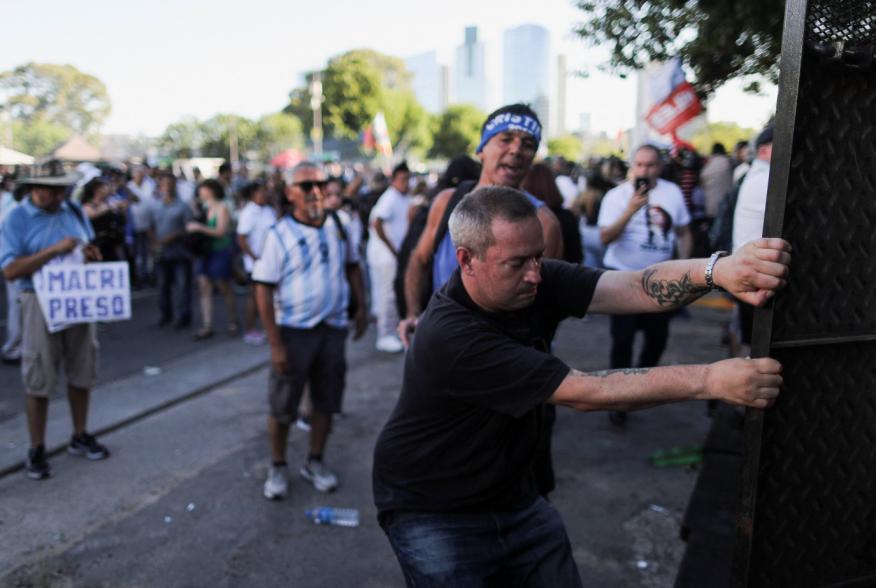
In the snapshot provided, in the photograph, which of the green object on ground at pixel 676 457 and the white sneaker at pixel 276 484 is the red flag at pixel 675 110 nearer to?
the green object on ground at pixel 676 457

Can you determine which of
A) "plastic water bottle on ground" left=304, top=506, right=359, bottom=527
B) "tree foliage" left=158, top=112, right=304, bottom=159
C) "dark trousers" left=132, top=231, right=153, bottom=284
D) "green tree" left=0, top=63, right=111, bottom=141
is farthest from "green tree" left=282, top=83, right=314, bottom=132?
"plastic water bottle on ground" left=304, top=506, right=359, bottom=527

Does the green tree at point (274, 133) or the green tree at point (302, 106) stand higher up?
the green tree at point (302, 106)

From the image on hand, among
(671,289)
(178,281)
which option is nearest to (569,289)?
(671,289)

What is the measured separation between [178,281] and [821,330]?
27.7ft

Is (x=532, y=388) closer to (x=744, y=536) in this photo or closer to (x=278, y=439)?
(x=744, y=536)

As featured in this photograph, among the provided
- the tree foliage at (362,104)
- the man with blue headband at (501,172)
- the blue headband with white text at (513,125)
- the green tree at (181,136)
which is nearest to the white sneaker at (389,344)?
the man with blue headband at (501,172)

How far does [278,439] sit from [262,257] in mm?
1102

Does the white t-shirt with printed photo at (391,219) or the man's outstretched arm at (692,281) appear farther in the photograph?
the white t-shirt with printed photo at (391,219)

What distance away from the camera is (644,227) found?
535 cm

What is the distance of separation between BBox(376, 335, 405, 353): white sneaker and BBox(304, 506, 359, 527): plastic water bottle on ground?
145 inches

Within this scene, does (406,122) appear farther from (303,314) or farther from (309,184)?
(303,314)

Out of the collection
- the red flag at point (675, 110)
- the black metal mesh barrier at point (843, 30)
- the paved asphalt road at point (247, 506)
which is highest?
the red flag at point (675, 110)

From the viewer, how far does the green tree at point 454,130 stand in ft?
277

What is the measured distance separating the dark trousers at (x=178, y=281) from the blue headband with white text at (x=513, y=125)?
21.4 feet
